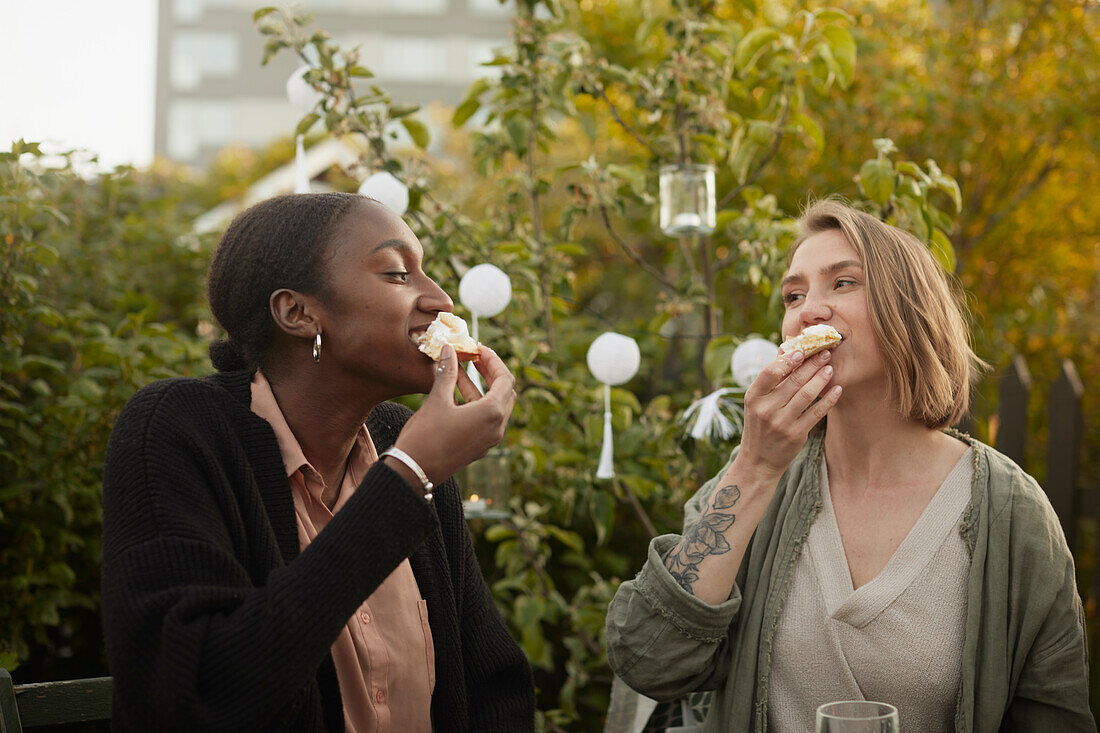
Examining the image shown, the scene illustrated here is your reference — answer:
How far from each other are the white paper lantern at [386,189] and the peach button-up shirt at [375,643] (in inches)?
50.0

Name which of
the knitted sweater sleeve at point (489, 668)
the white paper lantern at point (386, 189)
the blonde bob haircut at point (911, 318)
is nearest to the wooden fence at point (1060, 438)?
the blonde bob haircut at point (911, 318)

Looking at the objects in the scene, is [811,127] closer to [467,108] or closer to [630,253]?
[630,253]

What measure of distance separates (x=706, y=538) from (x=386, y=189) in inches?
63.5

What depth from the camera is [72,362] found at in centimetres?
405

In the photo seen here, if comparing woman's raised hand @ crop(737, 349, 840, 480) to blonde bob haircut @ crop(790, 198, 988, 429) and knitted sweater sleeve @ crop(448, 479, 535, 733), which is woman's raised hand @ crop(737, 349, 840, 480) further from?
knitted sweater sleeve @ crop(448, 479, 535, 733)

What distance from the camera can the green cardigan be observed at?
2.15 meters

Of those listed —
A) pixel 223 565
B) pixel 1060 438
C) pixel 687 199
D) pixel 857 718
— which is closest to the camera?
pixel 857 718

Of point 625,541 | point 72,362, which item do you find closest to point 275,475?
point 72,362

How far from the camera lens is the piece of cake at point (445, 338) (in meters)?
1.84

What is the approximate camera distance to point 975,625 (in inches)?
85.4

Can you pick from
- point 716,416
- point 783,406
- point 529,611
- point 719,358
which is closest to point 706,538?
point 783,406

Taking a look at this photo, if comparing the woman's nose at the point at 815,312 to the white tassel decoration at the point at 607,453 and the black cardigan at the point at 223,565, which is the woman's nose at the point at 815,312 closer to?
the white tassel decoration at the point at 607,453

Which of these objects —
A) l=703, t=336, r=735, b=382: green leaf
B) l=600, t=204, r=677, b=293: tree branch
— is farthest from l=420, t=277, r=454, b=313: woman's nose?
l=600, t=204, r=677, b=293: tree branch

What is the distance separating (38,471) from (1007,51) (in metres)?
6.50
